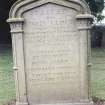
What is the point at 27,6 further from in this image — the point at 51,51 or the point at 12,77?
the point at 12,77

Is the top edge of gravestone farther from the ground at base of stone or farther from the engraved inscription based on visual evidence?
the ground at base of stone

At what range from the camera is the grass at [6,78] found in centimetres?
886

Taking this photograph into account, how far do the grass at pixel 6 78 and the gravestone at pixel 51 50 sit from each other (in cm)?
101

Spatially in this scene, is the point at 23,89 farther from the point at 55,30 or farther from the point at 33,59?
the point at 55,30

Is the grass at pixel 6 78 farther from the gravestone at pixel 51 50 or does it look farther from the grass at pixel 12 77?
the gravestone at pixel 51 50

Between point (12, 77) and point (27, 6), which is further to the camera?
point (12, 77)

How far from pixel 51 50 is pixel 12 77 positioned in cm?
375

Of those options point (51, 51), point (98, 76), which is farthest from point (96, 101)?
point (98, 76)

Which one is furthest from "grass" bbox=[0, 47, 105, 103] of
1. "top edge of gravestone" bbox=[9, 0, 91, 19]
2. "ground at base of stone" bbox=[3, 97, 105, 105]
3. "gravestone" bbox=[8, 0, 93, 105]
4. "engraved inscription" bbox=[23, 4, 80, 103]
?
"top edge of gravestone" bbox=[9, 0, 91, 19]

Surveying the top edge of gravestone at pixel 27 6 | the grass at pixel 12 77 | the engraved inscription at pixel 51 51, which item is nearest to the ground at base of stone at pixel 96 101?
the grass at pixel 12 77

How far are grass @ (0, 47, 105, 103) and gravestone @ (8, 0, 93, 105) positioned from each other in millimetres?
905

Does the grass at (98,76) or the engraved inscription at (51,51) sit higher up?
the engraved inscription at (51,51)

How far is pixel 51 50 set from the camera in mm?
7684

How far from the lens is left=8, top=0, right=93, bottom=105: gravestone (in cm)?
757
